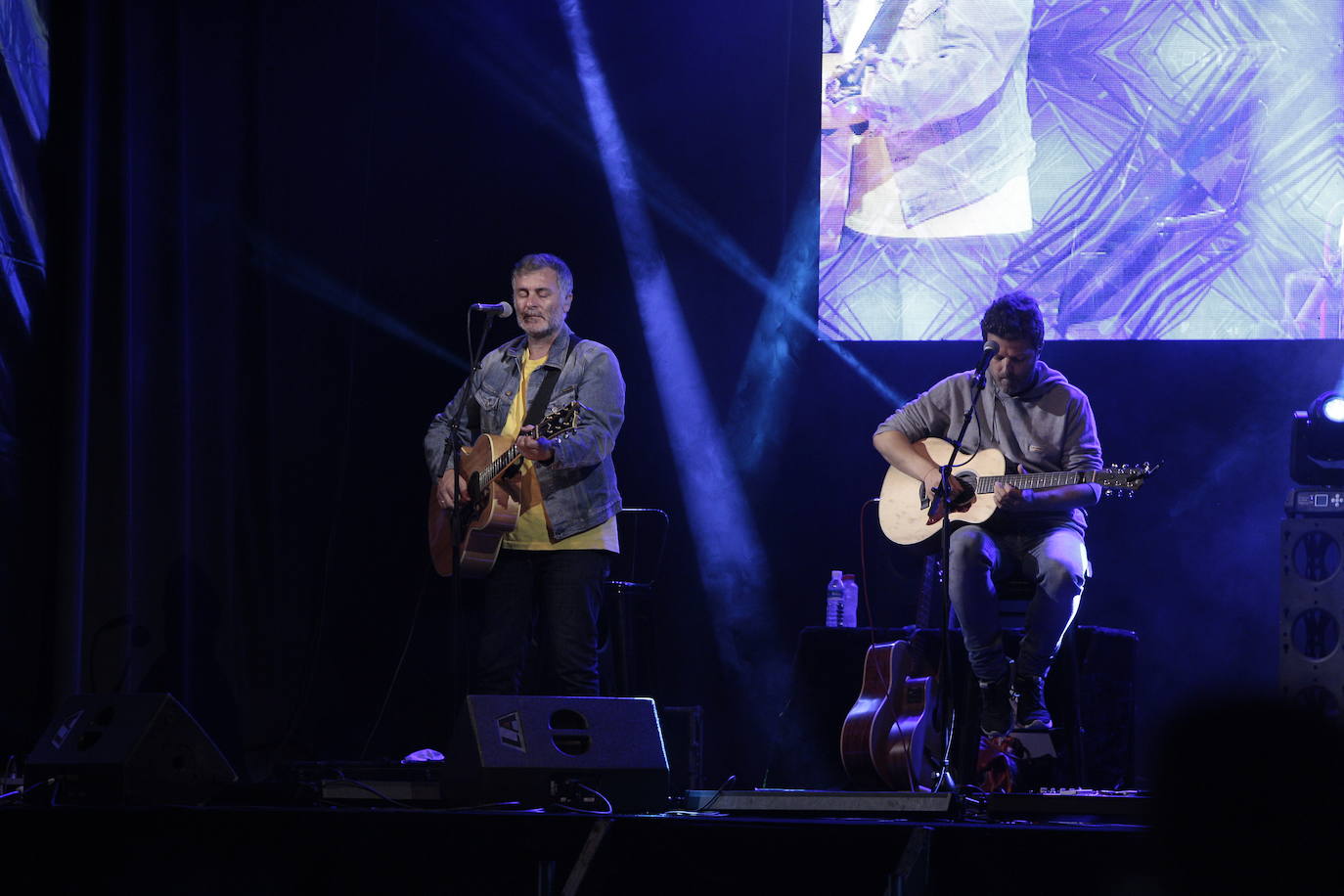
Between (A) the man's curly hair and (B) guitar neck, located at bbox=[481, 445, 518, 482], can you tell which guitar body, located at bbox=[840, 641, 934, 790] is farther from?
(B) guitar neck, located at bbox=[481, 445, 518, 482]

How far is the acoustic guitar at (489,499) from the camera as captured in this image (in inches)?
190

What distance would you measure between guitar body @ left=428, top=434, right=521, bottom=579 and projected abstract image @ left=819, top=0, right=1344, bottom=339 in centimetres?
184

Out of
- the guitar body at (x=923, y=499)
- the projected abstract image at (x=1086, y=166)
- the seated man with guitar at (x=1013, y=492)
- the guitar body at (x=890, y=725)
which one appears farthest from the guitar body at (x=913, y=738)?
the projected abstract image at (x=1086, y=166)

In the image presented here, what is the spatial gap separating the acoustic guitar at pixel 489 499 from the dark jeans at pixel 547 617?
0.08 meters

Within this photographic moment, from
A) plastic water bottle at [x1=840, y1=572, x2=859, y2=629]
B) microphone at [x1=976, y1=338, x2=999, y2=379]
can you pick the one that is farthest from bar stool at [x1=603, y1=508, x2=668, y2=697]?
microphone at [x1=976, y1=338, x2=999, y2=379]

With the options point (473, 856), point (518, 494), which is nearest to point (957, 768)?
point (518, 494)

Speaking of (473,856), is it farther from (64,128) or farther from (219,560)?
(64,128)

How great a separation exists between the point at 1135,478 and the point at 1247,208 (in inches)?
68.3

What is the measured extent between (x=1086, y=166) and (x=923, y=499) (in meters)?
Answer: 1.83

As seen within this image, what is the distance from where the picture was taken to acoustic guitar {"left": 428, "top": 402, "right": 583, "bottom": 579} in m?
4.82

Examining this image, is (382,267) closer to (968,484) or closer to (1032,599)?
(968,484)

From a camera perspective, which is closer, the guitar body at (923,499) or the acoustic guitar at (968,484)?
the acoustic guitar at (968,484)

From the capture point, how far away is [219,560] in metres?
5.83

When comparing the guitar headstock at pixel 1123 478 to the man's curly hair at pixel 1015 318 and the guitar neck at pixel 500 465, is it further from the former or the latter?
the guitar neck at pixel 500 465
